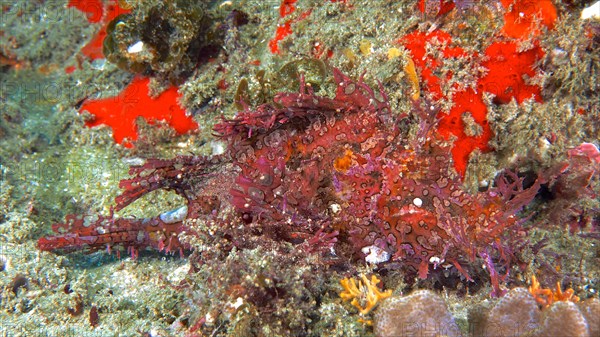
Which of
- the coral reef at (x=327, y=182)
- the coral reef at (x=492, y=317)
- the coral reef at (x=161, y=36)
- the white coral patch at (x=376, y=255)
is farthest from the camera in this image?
the coral reef at (x=161, y=36)

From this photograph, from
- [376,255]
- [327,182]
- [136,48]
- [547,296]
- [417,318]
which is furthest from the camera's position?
[136,48]

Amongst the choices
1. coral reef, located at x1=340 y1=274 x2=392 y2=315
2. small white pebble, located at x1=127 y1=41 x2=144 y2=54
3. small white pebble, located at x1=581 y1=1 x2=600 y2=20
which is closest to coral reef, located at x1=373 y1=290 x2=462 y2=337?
coral reef, located at x1=340 y1=274 x2=392 y2=315

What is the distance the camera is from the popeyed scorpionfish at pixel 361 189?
11.0 feet

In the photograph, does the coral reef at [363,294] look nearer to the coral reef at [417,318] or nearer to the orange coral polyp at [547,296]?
the coral reef at [417,318]

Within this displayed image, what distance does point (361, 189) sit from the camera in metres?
3.69

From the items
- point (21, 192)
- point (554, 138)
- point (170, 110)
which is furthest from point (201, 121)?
point (554, 138)

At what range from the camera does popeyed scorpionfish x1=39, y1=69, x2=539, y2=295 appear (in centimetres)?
336

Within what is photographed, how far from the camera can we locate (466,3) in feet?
14.0

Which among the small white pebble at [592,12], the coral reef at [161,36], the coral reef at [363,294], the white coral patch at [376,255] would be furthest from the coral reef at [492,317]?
the coral reef at [161,36]

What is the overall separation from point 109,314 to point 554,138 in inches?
215

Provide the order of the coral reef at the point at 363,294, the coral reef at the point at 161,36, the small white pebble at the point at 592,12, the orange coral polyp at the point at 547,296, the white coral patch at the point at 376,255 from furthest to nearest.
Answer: the coral reef at the point at 161,36, the small white pebble at the point at 592,12, the white coral patch at the point at 376,255, the coral reef at the point at 363,294, the orange coral polyp at the point at 547,296

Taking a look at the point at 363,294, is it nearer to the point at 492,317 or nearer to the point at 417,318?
the point at 417,318

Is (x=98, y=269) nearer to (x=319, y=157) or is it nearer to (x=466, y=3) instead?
(x=319, y=157)

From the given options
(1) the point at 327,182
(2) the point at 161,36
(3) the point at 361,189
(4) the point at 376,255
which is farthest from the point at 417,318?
(2) the point at 161,36
